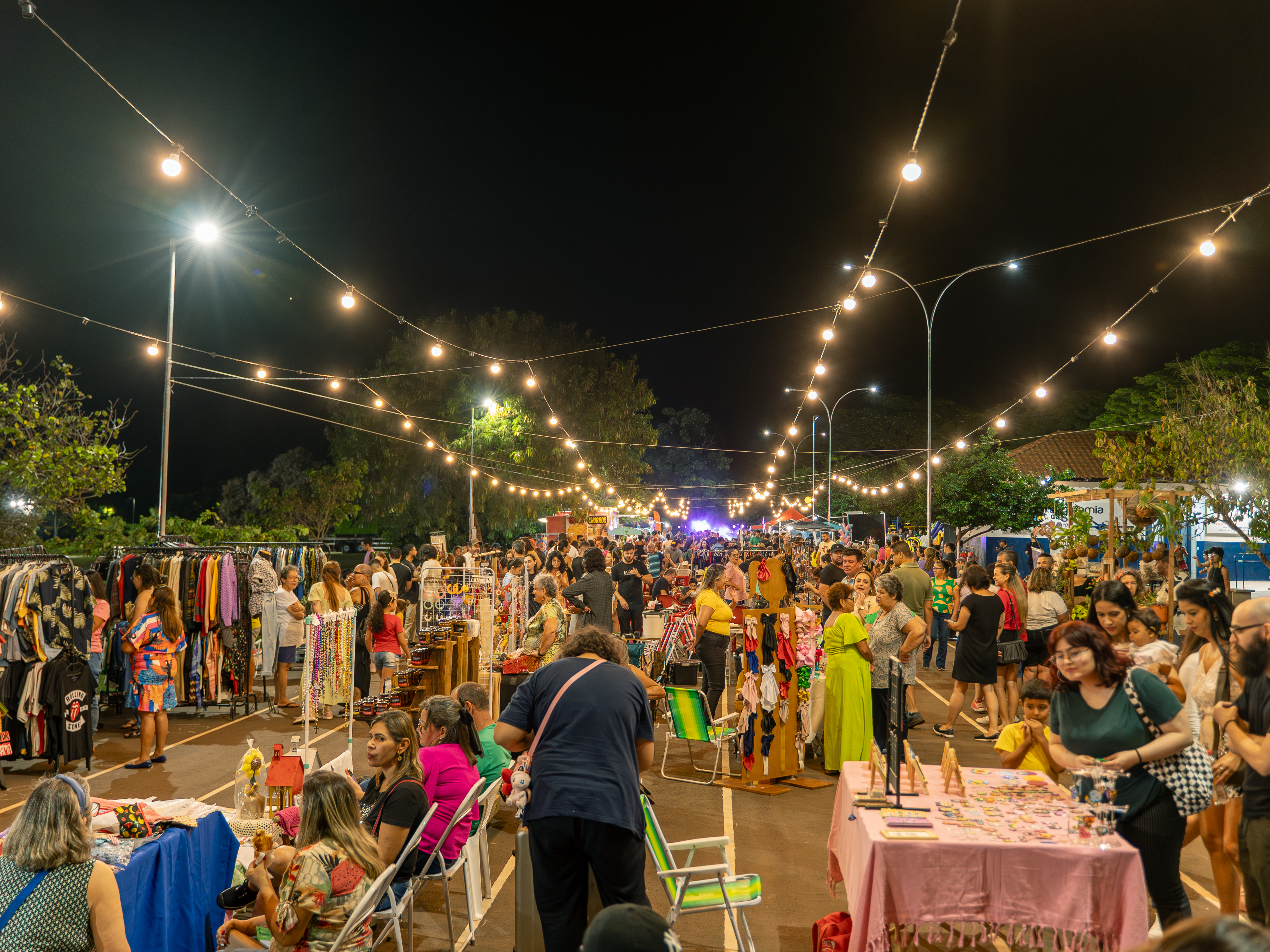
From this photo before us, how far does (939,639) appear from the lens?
1349cm

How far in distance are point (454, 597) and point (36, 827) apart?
20.3ft

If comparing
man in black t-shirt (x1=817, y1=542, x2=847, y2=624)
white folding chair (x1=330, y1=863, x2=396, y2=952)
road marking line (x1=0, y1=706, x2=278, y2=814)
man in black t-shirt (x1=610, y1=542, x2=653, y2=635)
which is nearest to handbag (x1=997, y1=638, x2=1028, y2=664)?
man in black t-shirt (x1=817, y1=542, x2=847, y2=624)

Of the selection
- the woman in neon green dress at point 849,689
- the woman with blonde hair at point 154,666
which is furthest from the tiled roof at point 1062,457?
the woman with blonde hair at point 154,666

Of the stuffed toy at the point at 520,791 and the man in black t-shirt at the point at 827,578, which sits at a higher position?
the man in black t-shirt at the point at 827,578

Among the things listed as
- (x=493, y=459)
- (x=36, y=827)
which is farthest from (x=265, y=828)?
(x=493, y=459)

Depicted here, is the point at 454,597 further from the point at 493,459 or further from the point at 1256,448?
the point at 493,459

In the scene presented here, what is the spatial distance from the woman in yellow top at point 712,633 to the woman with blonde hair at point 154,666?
4757mm

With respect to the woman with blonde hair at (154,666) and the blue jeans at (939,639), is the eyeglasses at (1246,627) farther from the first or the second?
the blue jeans at (939,639)

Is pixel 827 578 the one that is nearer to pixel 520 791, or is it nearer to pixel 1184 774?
pixel 1184 774

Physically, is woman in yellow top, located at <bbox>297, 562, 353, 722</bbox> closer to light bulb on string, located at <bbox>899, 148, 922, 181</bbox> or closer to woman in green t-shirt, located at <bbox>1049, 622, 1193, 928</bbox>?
light bulb on string, located at <bbox>899, 148, 922, 181</bbox>

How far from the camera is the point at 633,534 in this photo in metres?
47.0

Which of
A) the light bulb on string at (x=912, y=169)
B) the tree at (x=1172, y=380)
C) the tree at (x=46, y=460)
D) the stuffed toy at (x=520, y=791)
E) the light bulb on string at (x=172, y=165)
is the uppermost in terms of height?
the tree at (x=1172, y=380)

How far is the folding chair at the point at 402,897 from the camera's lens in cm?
360

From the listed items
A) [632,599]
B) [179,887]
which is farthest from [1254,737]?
Answer: [632,599]
